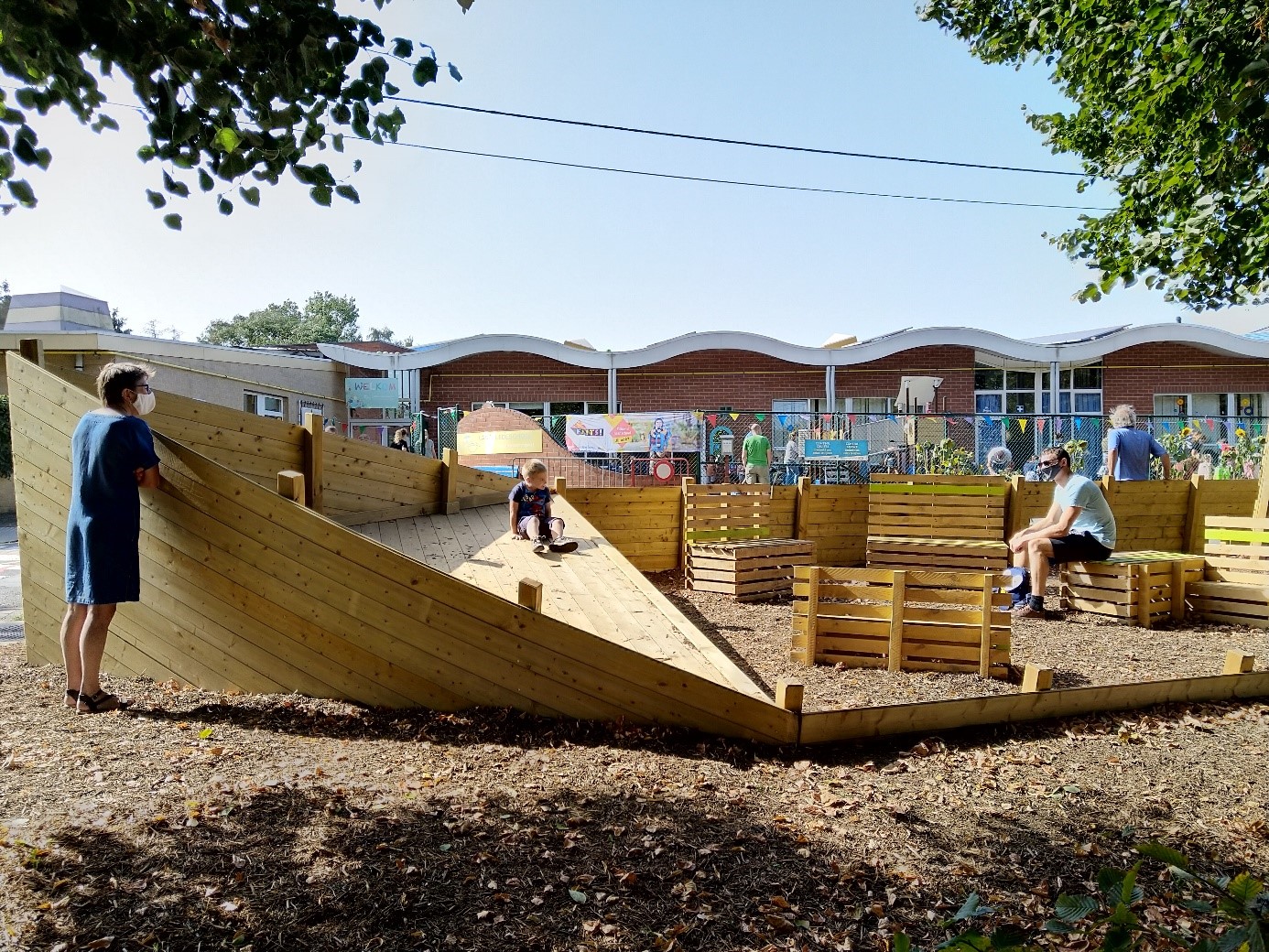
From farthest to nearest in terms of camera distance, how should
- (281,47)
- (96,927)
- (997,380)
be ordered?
1. (997,380)
2. (281,47)
3. (96,927)

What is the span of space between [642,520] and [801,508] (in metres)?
2.06

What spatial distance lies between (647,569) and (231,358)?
13.1 m

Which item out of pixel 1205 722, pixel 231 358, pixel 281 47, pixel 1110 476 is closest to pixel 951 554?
pixel 1110 476

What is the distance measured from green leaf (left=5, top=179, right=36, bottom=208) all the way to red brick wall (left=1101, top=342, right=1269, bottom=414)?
25620 millimetres

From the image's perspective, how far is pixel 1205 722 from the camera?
4.89m

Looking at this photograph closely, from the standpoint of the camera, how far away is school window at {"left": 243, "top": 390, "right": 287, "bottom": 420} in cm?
1892

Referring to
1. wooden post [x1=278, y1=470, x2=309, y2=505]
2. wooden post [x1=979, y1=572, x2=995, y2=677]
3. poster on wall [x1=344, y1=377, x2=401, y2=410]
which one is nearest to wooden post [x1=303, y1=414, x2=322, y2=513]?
wooden post [x1=278, y1=470, x2=309, y2=505]

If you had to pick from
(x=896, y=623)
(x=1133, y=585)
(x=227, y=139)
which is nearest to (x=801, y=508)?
(x=1133, y=585)

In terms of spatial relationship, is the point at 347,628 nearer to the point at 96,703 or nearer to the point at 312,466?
the point at 96,703

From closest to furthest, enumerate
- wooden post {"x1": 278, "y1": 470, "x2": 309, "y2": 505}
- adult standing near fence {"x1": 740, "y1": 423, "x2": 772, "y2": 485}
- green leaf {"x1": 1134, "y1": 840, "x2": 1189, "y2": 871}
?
green leaf {"x1": 1134, "y1": 840, "x2": 1189, "y2": 871} < wooden post {"x1": 278, "y1": 470, "x2": 309, "y2": 505} < adult standing near fence {"x1": 740, "y1": 423, "x2": 772, "y2": 485}

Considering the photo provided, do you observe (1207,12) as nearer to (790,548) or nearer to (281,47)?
(281,47)

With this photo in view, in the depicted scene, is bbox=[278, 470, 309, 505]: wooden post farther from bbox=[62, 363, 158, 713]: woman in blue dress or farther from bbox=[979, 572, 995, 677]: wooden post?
bbox=[979, 572, 995, 677]: wooden post

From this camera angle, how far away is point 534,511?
26.2ft

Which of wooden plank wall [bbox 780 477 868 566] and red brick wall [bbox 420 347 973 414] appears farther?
red brick wall [bbox 420 347 973 414]
